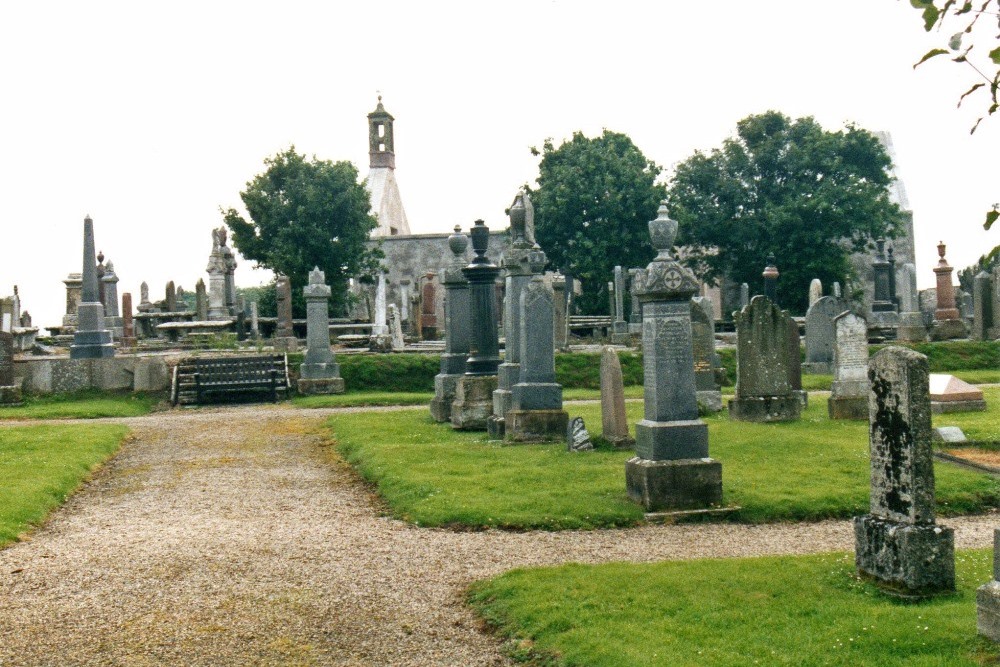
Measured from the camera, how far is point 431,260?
56.4 meters

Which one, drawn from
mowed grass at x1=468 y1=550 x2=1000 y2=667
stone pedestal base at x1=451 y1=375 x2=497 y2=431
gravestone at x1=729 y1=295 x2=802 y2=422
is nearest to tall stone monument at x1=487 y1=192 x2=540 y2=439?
stone pedestal base at x1=451 y1=375 x2=497 y2=431

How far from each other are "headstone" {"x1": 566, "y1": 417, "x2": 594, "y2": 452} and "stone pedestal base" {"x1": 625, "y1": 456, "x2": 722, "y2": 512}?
325 cm

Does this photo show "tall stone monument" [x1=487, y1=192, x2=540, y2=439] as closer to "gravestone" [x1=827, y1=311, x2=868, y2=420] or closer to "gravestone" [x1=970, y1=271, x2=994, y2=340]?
"gravestone" [x1=827, y1=311, x2=868, y2=420]

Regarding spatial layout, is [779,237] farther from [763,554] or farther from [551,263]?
[763,554]

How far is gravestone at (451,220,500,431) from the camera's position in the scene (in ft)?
50.5

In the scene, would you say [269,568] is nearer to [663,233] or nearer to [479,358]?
[663,233]

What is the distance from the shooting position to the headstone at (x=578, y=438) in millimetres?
12703

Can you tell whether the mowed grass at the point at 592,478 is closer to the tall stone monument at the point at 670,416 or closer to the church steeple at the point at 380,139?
the tall stone monument at the point at 670,416

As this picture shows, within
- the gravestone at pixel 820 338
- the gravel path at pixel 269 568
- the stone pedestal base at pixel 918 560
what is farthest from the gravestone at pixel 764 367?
the stone pedestal base at pixel 918 560

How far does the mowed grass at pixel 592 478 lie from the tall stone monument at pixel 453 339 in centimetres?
153

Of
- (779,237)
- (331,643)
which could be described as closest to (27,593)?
(331,643)

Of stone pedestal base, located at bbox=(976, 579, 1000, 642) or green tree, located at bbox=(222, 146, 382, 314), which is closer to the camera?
stone pedestal base, located at bbox=(976, 579, 1000, 642)

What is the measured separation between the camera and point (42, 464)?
12469 millimetres

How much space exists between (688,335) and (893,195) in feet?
157
